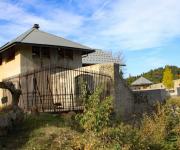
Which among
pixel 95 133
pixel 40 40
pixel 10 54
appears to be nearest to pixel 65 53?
pixel 40 40

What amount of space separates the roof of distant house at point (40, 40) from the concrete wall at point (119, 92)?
4.74 m

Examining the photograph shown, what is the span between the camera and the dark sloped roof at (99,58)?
3253 cm

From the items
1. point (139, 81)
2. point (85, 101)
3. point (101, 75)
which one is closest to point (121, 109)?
point (101, 75)

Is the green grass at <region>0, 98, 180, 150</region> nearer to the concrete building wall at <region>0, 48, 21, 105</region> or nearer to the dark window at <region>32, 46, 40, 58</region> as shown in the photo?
the concrete building wall at <region>0, 48, 21, 105</region>

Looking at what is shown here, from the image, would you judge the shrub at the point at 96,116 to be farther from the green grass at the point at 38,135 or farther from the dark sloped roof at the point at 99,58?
the dark sloped roof at the point at 99,58

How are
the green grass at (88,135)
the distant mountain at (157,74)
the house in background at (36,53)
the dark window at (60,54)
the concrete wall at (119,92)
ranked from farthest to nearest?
1. the distant mountain at (157,74)
2. the dark window at (60,54)
3. the house in background at (36,53)
4. the concrete wall at (119,92)
5. the green grass at (88,135)

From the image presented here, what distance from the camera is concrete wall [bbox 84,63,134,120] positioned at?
1948 centimetres

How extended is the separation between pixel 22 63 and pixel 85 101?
11.3m

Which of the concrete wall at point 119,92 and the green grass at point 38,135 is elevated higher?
the concrete wall at point 119,92

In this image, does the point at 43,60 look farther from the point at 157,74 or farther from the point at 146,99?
the point at 157,74

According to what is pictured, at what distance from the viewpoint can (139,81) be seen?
53281mm

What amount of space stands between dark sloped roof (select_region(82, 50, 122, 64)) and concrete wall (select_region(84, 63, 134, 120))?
11.8 meters

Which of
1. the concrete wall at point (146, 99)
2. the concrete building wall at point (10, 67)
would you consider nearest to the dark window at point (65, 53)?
the concrete building wall at point (10, 67)

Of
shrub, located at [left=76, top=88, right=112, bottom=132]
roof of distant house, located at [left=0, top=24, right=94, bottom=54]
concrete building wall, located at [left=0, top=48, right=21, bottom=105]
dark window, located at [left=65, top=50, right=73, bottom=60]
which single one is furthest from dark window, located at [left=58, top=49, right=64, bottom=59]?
shrub, located at [left=76, top=88, right=112, bottom=132]
